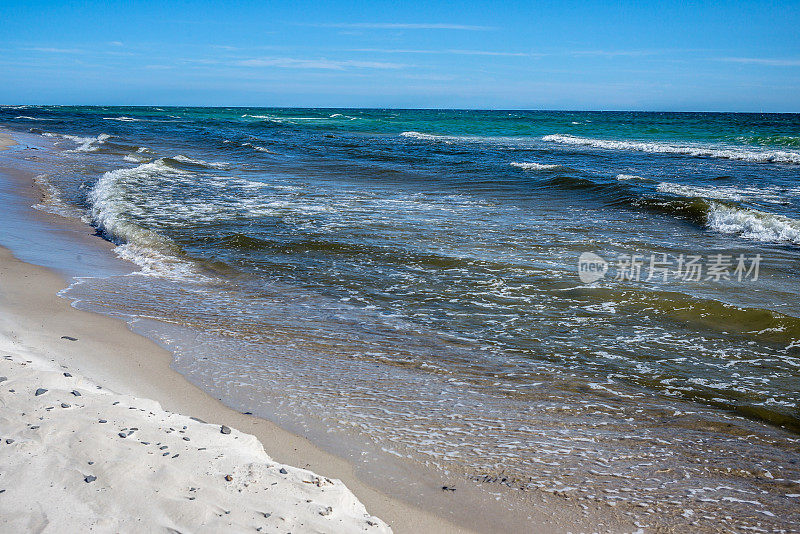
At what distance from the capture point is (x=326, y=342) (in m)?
A: 5.45

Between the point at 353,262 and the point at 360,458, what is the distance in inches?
198

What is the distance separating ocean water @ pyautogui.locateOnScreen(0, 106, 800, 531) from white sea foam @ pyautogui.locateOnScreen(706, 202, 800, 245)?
0.05 metres

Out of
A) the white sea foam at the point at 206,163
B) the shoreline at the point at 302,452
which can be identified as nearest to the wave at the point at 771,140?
the white sea foam at the point at 206,163

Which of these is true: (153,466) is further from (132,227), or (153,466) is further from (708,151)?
(708,151)

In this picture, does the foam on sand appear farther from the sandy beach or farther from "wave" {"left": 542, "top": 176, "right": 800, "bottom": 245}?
"wave" {"left": 542, "top": 176, "right": 800, "bottom": 245}

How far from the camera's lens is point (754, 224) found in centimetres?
1127

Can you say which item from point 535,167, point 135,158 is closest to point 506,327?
point 535,167

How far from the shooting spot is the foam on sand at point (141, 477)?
262 cm

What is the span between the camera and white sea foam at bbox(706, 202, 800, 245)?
10602 millimetres

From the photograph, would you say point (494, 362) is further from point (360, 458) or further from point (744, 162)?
point (744, 162)

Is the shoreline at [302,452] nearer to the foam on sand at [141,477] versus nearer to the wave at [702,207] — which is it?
the foam on sand at [141,477]

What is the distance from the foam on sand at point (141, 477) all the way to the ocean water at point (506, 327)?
2.55 feet

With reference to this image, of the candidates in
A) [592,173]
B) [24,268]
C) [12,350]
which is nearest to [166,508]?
[12,350]

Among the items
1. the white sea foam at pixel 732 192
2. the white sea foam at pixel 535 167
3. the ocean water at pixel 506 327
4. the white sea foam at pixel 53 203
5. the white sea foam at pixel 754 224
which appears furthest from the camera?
the white sea foam at pixel 535 167
